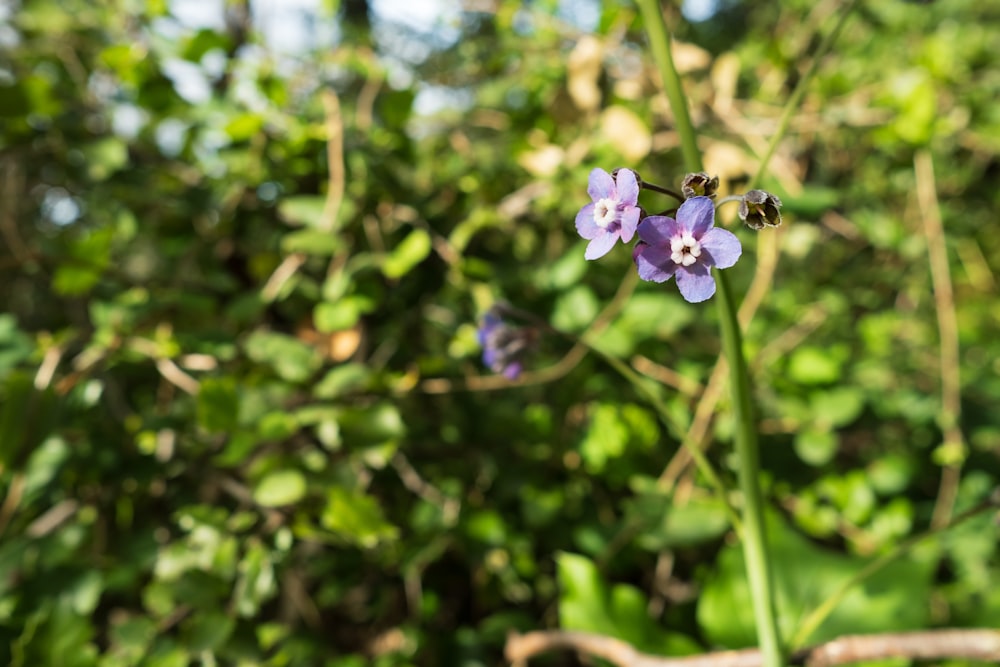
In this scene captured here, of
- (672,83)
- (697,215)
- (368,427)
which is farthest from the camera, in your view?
(368,427)

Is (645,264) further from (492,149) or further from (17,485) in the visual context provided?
(492,149)

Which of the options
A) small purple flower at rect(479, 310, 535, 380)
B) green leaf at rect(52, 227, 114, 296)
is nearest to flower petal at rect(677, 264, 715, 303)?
small purple flower at rect(479, 310, 535, 380)

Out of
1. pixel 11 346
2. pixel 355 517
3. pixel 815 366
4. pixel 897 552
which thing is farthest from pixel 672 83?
pixel 11 346

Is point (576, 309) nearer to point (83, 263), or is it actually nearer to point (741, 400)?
point (741, 400)

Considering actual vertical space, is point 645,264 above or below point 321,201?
above

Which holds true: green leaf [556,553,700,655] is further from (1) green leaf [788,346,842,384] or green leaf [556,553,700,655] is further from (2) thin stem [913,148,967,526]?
(2) thin stem [913,148,967,526]

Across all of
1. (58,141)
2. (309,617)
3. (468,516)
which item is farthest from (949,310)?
(58,141)
